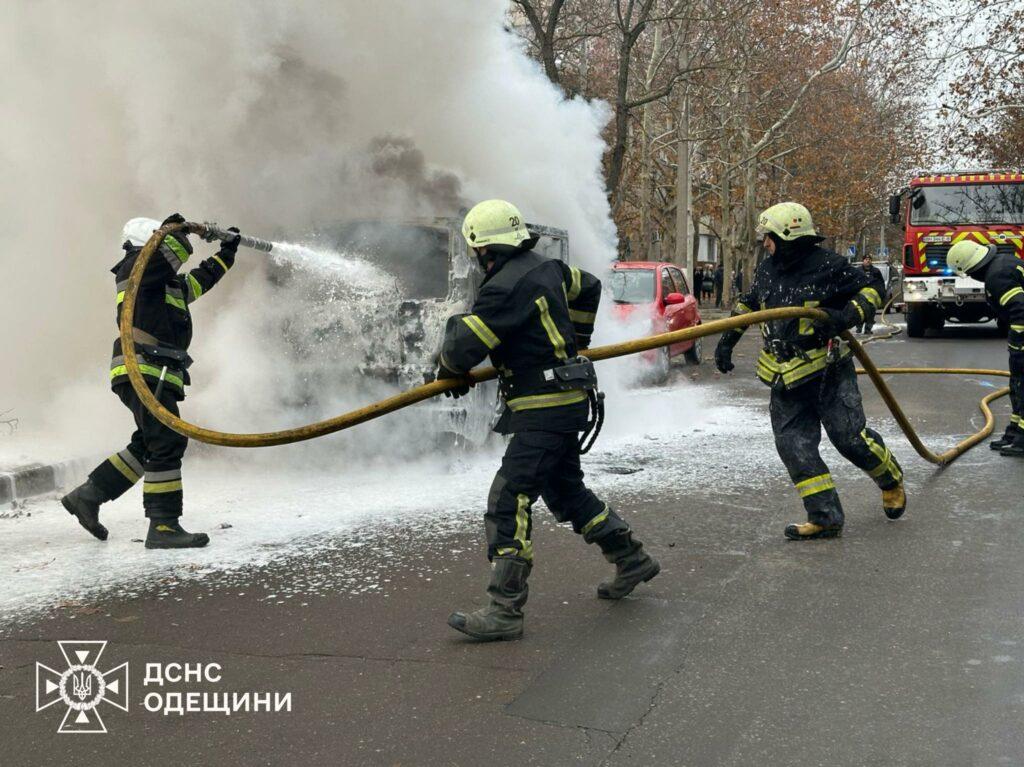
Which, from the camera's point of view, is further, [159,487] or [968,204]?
[968,204]

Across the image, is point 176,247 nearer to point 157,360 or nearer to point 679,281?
point 157,360

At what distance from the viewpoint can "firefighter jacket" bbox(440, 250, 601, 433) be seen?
12.9 ft

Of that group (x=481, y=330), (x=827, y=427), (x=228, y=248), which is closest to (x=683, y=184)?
(x=827, y=427)

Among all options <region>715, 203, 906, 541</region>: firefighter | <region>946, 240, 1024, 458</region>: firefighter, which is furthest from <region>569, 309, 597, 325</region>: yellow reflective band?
<region>946, 240, 1024, 458</region>: firefighter

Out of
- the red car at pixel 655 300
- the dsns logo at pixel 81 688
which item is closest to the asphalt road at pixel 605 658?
A: the dsns logo at pixel 81 688

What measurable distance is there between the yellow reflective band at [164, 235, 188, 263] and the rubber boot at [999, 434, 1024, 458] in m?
5.85

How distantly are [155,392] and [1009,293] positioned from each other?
592 cm

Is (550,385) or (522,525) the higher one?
(550,385)

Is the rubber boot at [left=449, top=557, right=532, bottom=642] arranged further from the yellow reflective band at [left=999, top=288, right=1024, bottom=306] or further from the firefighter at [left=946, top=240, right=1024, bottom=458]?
the yellow reflective band at [left=999, top=288, right=1024, bottom=306]

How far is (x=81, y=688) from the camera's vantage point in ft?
11.6

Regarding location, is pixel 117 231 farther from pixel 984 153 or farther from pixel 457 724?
pixel 984 153

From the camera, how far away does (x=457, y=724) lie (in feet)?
10.4

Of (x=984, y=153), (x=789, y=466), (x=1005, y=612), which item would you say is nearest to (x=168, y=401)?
(x=789, y=466)

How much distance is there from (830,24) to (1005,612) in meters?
24.7
